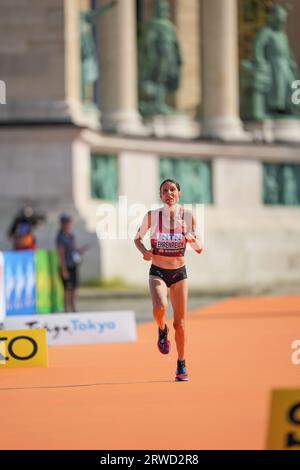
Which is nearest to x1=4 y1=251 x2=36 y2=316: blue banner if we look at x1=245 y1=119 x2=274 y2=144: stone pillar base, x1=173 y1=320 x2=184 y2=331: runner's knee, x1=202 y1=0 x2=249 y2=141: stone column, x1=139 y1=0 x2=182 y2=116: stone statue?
x1=173 y1=320 x2=184 y2=331: runner's knee

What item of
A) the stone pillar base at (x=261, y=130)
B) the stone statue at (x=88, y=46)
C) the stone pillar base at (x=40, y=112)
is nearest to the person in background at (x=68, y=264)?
the stone pillar base at (x=40, y=112)

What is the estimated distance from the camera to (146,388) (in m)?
15.8

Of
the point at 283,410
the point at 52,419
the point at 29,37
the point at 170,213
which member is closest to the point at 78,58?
the point at 29,37

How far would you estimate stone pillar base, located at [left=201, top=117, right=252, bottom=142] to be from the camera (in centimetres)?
4441

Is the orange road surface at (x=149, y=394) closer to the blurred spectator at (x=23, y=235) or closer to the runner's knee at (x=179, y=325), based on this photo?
the runner's knee at (x=179, y=325)

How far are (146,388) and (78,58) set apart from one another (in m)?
24.3

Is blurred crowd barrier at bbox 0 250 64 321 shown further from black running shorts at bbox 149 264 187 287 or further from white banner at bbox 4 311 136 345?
black running shorts at bbox 149 264 187 287

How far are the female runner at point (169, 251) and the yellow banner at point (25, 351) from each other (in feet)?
9.91

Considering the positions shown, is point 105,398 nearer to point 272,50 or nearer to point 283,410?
point 283,410

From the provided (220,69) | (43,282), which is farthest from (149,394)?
(220,69)

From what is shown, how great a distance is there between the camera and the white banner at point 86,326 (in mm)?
22500

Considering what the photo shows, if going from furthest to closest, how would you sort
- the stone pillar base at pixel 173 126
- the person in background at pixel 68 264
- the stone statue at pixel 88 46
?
1. the stone pillar base at pixel 173 126
2. the stone statue at pixel 88 46
3. the person in background at pixel 68 264

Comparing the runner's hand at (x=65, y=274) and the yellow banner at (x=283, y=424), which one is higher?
the runner's hand at (x=65, y=274)

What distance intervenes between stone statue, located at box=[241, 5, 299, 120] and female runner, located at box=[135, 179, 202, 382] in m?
30.7
